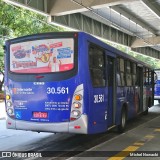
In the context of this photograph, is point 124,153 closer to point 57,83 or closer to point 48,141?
point 57,83

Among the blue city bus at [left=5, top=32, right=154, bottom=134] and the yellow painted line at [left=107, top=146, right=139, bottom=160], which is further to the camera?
the blue city bus at [left=5, top=32, right=154, bottom=134]

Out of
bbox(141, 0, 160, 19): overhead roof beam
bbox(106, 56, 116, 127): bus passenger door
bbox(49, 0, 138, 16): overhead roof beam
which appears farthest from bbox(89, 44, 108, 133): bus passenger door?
bbox(141, 0, 160, 19): overhead roof beam

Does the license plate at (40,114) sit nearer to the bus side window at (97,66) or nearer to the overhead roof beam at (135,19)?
the bus side window at (97,66)

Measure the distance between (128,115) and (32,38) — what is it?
561cm

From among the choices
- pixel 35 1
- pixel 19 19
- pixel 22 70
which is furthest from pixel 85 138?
pixel 19 19

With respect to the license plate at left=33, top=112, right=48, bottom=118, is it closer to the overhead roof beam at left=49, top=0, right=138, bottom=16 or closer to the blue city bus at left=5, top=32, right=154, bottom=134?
the blue city bus at left=5, top=32, right=154, bottom=134

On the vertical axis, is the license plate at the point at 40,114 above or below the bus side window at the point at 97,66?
below

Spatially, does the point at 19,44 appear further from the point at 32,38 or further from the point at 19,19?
the point at 19,19

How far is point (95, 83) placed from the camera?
29.2 ft

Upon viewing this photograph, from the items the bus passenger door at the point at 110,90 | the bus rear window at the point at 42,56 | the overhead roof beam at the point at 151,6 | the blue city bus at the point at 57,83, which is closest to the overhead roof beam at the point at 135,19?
the overhead roof beam at the point at 151,6

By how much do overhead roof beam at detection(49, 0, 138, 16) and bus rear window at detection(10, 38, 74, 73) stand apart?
7.75 metres

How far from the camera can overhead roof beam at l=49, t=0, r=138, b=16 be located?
53.7 ft

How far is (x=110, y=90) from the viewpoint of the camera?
Answer: 10.5 meters

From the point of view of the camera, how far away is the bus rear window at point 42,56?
8500 mm
